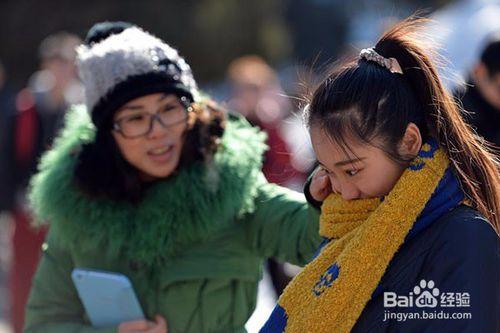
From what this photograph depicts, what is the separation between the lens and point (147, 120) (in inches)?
118

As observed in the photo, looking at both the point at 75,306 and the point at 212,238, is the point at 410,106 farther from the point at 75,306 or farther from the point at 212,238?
the point at 75,306


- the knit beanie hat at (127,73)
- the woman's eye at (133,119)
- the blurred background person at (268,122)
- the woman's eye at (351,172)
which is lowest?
the blurred background person at (268,122)

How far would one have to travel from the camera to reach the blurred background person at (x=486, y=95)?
3.93 meters

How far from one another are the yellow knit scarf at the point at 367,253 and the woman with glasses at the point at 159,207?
737 mm

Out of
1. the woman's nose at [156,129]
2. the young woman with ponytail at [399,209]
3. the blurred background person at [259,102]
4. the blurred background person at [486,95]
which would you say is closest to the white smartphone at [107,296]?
the woman's nose at [156,129]

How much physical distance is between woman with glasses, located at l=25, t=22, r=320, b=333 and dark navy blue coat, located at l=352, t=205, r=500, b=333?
796 millimetres

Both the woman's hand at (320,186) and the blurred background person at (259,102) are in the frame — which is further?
the blurred background person at (259,102)

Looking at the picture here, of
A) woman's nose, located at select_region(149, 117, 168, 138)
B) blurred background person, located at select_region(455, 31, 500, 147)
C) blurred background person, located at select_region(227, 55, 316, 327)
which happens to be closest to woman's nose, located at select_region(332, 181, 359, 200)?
woman's nose, located at select_region(149, 117, 168, 138)

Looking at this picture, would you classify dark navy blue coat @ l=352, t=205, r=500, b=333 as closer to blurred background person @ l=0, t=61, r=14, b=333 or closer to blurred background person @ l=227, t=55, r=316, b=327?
blurred background person @ l=227, t=55, r=316, b=327

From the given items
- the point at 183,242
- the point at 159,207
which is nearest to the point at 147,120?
the point at 159,207

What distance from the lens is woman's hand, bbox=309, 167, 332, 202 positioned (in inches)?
97.6

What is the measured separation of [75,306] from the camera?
301cm

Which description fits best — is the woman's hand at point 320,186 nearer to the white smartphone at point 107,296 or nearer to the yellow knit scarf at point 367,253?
the yellow knit scarf at point 367,253

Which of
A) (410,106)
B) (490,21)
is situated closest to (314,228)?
(410,106)
